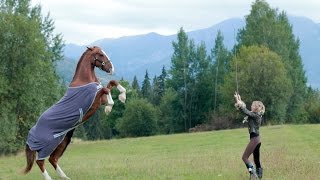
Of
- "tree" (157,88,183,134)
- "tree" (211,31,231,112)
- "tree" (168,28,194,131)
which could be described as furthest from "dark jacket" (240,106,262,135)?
"tree" (157,88,183,134)

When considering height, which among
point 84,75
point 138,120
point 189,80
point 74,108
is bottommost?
point 138,120

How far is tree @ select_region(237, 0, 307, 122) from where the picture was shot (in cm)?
7019

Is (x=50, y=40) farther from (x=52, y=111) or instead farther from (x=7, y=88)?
(x=52, y=111)

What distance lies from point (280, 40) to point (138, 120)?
29786 millimetres

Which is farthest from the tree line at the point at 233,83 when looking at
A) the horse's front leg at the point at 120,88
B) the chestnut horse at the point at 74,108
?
the chestnut horse at the point at 74,108

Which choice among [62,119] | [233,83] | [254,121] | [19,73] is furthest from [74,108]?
[233,83]

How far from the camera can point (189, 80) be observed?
269ft

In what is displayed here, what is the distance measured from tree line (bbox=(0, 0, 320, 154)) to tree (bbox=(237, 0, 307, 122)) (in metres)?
0.14

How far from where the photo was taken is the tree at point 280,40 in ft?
230

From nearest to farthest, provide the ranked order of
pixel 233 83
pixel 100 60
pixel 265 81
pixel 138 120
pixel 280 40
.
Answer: pixel 100 60 → pixel 265 81 → pixel 233 83 → pixel 280 40 → pixel 138 120

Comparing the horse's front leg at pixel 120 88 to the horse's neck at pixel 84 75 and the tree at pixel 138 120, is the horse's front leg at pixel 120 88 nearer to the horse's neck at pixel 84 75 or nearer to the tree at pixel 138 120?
the horse's neck at pixel 84 75

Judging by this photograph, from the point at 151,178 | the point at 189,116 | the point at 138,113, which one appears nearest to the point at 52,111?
the point at 151,178

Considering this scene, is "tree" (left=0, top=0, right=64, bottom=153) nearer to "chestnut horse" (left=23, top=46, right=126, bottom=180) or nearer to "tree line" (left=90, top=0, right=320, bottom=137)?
"tree line" (left=90, top=0, right=320, bottom=137)

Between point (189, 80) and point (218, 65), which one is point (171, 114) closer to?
point (189, 80)
